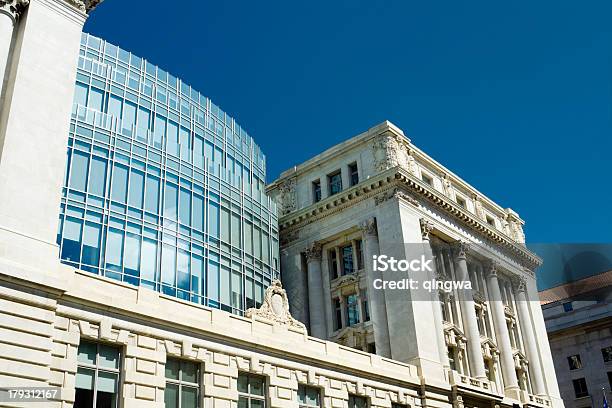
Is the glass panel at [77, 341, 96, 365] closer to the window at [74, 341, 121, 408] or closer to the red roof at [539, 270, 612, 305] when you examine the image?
the window at [74, 341, 121, 408]

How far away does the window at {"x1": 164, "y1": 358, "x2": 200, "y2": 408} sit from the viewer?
2888 cm

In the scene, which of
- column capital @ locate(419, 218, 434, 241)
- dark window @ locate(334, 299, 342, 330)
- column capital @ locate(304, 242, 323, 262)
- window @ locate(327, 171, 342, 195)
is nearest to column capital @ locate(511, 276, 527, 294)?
column capital @ locate(419, 218, 434, 241)

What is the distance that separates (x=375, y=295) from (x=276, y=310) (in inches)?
515

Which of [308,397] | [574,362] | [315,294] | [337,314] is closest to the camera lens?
[308,397]

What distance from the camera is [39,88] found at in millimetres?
27641

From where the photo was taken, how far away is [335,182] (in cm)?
5656

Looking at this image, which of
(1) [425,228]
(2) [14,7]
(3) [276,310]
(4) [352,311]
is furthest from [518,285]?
(2) [14,7]

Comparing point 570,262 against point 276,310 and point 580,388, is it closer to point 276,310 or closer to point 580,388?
point 580,388

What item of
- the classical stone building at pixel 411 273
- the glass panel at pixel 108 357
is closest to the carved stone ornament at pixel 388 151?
the classical stone building at pixel 411 273

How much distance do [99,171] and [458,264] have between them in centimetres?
2961

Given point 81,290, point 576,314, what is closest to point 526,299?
point 576,314

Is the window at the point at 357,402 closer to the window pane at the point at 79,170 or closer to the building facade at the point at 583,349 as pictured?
the window pane at the point at 79,170

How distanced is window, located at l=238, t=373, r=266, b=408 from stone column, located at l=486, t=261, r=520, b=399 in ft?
90.5

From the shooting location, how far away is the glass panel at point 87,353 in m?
25.9
